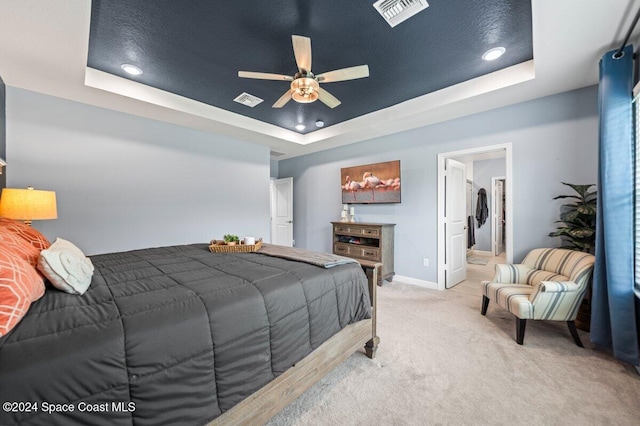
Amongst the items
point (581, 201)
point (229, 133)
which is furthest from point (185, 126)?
point (581, 201)

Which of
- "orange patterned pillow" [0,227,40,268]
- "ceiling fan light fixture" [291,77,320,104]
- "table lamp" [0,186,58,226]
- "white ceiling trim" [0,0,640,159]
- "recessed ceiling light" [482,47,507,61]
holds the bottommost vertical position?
"orange patterned pillow" [0,227,40,268]

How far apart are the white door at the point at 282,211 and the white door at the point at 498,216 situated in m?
5.37

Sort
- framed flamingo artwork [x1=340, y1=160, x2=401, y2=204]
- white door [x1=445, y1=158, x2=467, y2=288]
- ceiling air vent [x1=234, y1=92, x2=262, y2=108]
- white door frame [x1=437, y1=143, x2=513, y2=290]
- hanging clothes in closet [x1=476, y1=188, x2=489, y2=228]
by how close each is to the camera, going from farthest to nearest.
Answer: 1. hanging clothes in closet [x1=476, y1=188, x2=489, y2=228]
2. framed flamingo artwork [x1=340, y1=160, x2=401, y2=204]
3. white door [x1=445, y1=158, x2=467, y2=288]
4. ceiling air vent [x1=234, y1=92, x2=262, y2=108]
5. white door frame [x1=437, y1=143, x2=513, y2=290]

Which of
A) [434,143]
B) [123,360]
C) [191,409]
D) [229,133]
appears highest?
[229,133]

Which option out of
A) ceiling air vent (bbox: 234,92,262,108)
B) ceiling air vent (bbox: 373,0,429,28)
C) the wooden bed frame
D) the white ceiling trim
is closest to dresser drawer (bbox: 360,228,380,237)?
the white ceiling trim

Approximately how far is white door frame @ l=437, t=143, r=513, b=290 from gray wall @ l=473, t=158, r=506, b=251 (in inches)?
155

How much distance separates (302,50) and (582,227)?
3.24 metres

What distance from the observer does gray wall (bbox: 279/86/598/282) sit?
284cm

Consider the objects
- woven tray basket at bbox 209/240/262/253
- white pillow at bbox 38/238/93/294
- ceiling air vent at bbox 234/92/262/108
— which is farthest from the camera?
ceiling air vent at bbox 234/92/262/108

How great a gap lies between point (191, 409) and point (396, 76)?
3363mm

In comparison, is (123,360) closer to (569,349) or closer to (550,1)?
(550,1)

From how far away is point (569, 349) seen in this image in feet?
7.29

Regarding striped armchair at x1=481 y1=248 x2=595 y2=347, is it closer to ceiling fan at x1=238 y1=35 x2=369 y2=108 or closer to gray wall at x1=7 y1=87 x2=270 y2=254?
ceiling fan at x1=238 y1=35 x2=369 y2=108

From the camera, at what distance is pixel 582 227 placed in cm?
261
